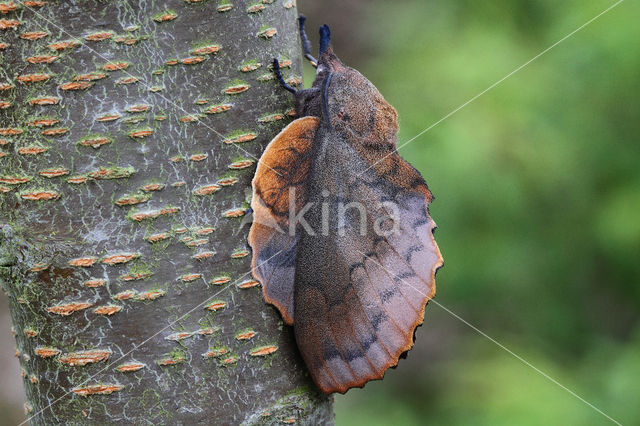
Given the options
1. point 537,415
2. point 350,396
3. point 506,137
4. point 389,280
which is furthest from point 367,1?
point 389,280

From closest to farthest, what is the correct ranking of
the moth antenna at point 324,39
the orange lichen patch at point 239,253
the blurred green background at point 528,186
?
the orange lichen patch at point 239,253
the moth antenna at point 324,39
the blurred green background at point 528,186

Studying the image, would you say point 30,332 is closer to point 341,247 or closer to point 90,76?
point 90,76

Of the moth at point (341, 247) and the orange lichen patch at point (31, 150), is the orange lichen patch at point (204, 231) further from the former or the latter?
the orange lichen patch at point (31, 150)

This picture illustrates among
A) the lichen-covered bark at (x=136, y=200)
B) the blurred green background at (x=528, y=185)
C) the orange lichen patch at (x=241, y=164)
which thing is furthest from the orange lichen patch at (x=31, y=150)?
the blurred green background at (x=528, y=185)

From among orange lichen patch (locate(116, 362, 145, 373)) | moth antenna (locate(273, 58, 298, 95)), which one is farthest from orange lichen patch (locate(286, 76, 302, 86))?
orange lichen patch (locate(116, 362, 145, 373))

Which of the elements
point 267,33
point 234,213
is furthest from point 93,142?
point 267,33

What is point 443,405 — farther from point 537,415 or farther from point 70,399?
point 70,399

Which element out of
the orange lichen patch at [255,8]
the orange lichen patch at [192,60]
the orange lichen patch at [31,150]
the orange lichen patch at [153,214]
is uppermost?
the orange lichen patch at [255,8]
